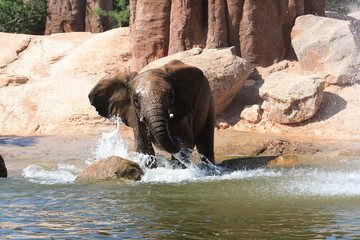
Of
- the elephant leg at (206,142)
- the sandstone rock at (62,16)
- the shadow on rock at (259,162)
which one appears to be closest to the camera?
the shadow on rock at (259,162)

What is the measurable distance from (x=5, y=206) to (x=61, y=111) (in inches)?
391

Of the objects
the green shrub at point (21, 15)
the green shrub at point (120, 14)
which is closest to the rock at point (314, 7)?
the green shrub at point (120, 14)

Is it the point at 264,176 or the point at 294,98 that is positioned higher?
the point at 294,98

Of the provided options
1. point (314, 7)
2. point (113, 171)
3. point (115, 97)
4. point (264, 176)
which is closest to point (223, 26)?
point (314, 7)

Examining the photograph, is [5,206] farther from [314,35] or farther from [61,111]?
[314,35]

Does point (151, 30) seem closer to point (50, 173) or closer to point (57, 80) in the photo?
point (57, 80)

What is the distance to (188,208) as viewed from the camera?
192 inches

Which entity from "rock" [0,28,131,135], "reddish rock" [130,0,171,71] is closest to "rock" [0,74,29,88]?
"rock" [0,28,131,135]

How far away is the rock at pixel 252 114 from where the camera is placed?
14.1m

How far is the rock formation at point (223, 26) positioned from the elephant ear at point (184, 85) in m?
8.20

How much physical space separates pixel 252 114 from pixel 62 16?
15.8 metres

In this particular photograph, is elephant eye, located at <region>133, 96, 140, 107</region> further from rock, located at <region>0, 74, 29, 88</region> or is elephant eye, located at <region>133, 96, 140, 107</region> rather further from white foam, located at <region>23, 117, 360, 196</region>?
rock, located at <region>0, 74, 29, 88</region>

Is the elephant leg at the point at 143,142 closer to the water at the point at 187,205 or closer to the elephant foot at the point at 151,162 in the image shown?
the elephant foot at the point at 151,162

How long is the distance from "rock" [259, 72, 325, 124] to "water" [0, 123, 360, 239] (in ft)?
18.8
